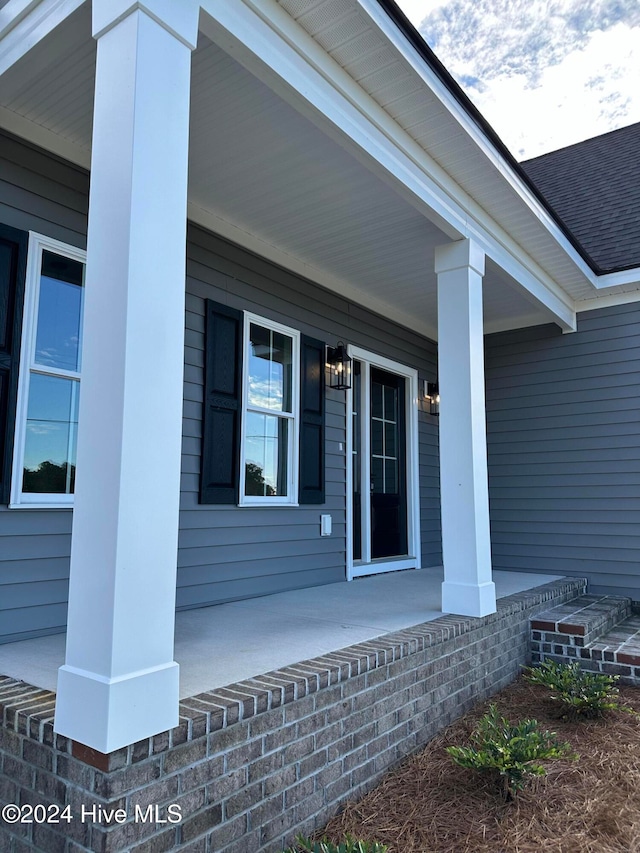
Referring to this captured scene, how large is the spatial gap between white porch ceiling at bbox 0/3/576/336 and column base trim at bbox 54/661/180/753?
7.47 feet

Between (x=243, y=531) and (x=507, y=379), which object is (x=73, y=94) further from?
(x=507, y=379)

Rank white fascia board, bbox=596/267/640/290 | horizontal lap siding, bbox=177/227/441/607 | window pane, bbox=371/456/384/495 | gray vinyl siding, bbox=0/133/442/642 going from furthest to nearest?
window pane, bbox=371/456/384/495
white fascia board, bbox=596/267/640/290
horizontal lap siding, bbox=177/227/441/607
gray vinyl siding, bbox=0/133/442/642

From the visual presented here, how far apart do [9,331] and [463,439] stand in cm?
260

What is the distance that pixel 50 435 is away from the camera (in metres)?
3.04

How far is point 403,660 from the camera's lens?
9.19ft

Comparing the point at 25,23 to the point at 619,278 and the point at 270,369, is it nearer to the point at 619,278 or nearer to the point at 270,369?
the point at 270,369

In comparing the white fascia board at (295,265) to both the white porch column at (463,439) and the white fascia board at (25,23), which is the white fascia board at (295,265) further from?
the white fascia board at (25,23)

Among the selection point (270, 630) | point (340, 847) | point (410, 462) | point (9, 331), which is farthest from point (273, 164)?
point (410, 462)

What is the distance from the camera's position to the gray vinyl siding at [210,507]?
2953 mm

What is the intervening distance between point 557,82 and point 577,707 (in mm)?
10702

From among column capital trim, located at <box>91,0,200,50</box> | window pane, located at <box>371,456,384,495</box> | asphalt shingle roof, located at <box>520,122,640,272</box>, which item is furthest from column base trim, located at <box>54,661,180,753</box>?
asphalt shingle roof, located at <box>520,122,640,272</box>

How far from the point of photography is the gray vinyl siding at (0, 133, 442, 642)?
295 centimetres

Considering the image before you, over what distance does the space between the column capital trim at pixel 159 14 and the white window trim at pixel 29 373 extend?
4.37 feet

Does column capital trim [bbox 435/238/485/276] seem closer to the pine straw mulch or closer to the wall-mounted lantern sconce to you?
the wall-mounted lantern sconce
